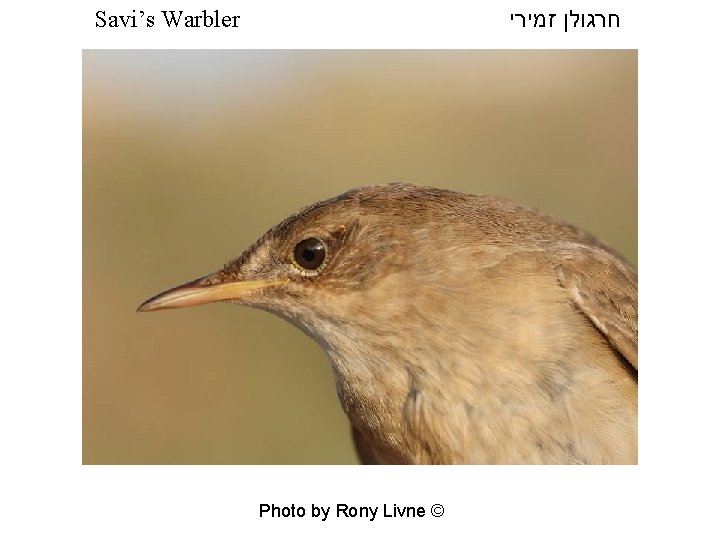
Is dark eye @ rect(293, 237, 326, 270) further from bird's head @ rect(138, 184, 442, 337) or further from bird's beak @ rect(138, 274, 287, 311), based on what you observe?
bird's beak @ rect(138, 274, 287, 311)

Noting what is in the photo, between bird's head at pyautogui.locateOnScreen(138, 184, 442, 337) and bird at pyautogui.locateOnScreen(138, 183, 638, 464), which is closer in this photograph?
→ bird at pyautogui.locateOnScreen(138, 183, 638, 464)

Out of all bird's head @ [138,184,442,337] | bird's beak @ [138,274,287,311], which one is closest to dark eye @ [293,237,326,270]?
bird's head @ [138,184,442,337]

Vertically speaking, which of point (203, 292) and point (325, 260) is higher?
point (325, 260)

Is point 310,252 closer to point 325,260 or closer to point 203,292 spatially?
point 325,260

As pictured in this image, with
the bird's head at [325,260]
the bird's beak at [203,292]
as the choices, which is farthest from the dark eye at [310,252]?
the bird's beak at [203,292]

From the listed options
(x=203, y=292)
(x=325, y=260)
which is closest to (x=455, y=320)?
(x=325, y=260)
